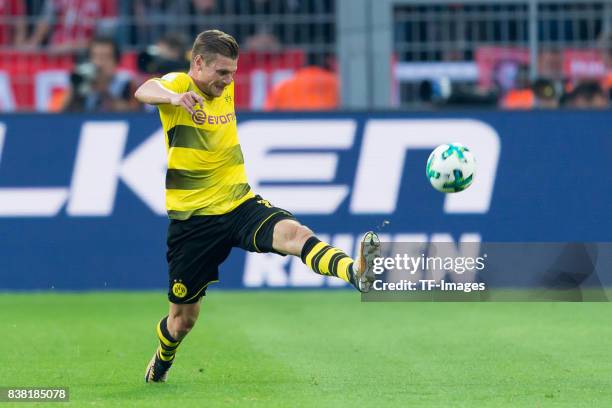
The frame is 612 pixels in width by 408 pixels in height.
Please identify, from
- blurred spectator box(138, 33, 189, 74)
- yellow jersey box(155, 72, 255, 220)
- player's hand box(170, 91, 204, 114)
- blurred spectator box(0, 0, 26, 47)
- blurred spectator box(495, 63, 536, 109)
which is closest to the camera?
player's hand box(170, 91, 204, 114)

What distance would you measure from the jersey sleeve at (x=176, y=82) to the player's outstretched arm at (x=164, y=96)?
10cm

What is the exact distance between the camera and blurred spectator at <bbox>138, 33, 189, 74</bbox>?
589 inches

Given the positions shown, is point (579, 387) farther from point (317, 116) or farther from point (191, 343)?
point (317, 116)

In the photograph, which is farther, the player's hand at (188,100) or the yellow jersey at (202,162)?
the yellow jersey at (202,162)

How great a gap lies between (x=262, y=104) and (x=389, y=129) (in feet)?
7.70

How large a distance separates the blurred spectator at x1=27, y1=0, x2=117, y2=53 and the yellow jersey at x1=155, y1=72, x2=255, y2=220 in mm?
8159

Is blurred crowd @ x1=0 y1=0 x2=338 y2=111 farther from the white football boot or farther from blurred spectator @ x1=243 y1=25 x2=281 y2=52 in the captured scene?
the white football boot

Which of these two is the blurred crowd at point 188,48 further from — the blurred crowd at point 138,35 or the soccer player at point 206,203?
the soccer player at point 206,203

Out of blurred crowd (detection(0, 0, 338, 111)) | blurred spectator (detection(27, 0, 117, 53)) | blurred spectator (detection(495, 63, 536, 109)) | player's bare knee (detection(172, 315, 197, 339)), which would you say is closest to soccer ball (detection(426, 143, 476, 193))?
player's bare knee (detection(172, 315, 197, 339))

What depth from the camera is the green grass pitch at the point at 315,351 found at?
317 inches

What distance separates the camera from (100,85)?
15.9m

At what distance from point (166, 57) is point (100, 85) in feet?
3.72

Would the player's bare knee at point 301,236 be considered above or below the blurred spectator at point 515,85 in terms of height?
above

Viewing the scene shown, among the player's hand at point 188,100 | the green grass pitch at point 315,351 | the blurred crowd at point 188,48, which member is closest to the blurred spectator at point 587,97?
the blurred crowd at point 188,48
